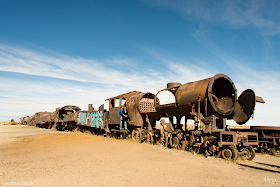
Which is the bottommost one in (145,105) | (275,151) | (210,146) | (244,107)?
(275,151)

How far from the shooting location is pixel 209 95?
7.84 metres

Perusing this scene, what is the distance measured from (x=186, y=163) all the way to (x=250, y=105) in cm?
430

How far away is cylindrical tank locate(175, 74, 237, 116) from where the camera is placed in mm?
7969

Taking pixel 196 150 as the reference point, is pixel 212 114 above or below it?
above

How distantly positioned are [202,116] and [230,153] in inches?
74.9

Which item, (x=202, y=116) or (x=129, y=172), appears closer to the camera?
(x=129, y=172)

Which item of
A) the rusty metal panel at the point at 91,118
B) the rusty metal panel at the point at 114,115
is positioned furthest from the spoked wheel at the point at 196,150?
the rusty metal panel at the point at 91,118

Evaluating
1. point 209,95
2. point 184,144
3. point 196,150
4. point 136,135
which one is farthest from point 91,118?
point 209,95

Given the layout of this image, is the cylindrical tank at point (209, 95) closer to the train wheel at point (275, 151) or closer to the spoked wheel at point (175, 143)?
the spoked wheel at point (175, 143)

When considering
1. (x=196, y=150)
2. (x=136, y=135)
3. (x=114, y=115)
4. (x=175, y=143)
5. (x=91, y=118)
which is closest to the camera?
(x=196, y=150)

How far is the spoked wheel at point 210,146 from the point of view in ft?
24.3

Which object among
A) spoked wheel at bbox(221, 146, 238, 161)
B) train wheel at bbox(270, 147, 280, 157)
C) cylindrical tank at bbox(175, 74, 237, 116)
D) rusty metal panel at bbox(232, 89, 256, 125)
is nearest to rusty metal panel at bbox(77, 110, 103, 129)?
cylindrical tank at bbox(175, 74, 237, 116)

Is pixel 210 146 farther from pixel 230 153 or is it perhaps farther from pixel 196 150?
pixel 196 150

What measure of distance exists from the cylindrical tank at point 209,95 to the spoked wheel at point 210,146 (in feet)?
3.85
